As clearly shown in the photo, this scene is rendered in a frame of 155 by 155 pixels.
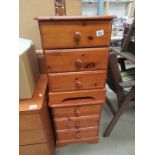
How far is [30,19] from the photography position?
119cm

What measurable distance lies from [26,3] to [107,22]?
64 cm

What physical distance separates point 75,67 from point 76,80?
0.09 metres

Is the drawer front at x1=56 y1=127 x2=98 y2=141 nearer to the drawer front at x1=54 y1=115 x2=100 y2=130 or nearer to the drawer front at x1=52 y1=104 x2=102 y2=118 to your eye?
the drawer front at x1=54 y1=115 x2=100 y2=130

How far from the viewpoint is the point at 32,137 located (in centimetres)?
100

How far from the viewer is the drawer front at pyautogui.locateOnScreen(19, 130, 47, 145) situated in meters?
0.98

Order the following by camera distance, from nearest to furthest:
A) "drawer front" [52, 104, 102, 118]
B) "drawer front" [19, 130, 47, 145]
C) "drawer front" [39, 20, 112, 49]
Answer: "drawer front" [39, 20, 112, 49]
"drawer front" [19, 130, 47, 145]
"drawer front" [52, 104, 102, 118]

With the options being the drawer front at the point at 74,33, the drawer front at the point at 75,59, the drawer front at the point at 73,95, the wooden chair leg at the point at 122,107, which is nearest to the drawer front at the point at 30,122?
the drawer front at the point at 73,95

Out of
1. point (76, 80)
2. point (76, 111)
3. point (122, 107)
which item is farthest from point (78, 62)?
point (122, 107)

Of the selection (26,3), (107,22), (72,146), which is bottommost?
(72,146)

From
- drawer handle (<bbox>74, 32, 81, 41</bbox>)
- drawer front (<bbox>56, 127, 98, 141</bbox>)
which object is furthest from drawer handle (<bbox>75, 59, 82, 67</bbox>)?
drawer front (<bbox>56, 127, 98, 141</bbox>)

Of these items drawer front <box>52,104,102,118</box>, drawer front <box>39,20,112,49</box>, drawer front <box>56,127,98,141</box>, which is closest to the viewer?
drawer front <box>39,20,112,49</box>
